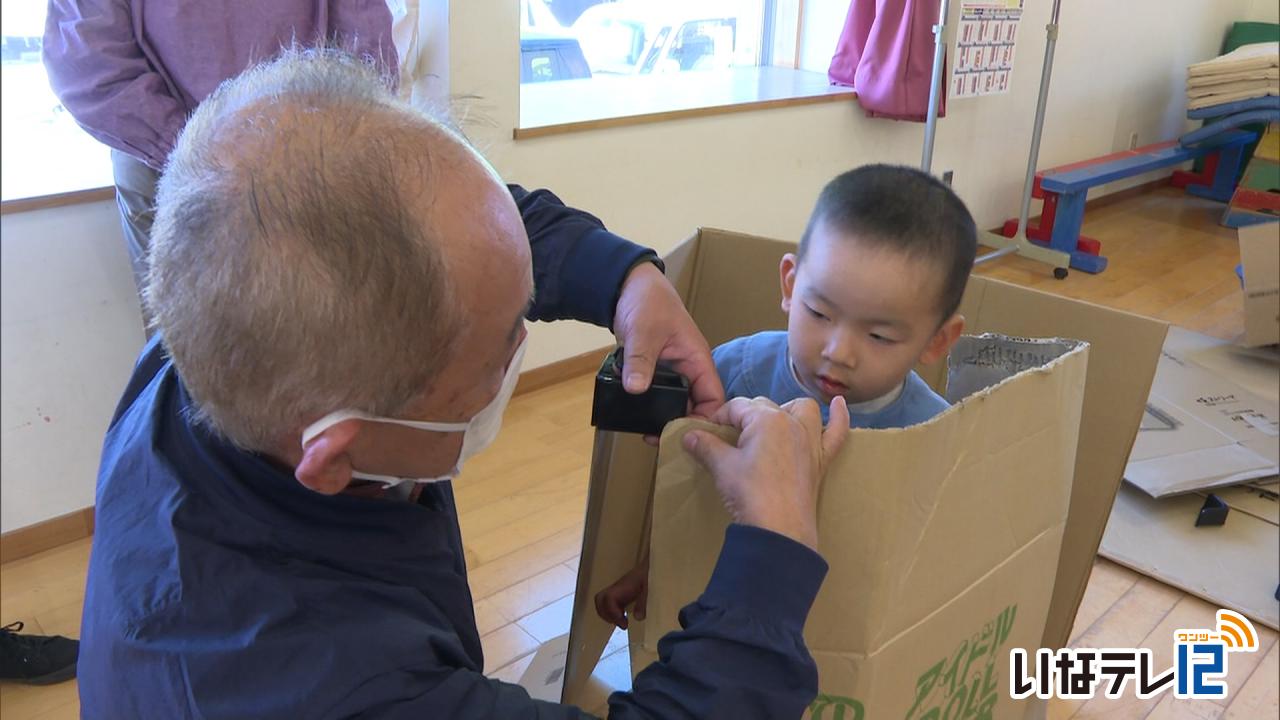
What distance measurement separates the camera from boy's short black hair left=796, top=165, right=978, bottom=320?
1062mm

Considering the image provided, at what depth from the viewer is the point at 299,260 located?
1.72 ft

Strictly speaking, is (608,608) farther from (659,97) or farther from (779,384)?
(659,97)

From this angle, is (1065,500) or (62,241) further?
(62,241)

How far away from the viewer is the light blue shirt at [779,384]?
1137 millimetres

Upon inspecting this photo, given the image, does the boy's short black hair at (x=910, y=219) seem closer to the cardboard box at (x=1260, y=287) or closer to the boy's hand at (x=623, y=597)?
the boy's hand at (x=623, y=597)

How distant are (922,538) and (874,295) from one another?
39cm

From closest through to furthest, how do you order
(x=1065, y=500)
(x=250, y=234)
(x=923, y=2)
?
(x=250, y=234) < (x=1065, y=500) < (x=923, y=2)

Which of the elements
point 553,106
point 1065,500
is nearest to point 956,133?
point 553,106

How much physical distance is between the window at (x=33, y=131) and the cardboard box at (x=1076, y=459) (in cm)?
135

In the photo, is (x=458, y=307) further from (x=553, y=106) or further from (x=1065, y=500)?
(x=553, y=106)

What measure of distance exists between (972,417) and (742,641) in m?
0.27

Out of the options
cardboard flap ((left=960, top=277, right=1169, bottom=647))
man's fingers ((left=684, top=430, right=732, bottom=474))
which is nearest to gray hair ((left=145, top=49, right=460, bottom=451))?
man's fingers ((left=684, top=430, right=732, bottom=474))

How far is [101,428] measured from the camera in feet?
6.33

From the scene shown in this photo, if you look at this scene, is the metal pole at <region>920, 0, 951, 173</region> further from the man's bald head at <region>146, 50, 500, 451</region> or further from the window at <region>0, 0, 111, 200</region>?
the man's bald head at <region>146, 50, 500, 451</region>
